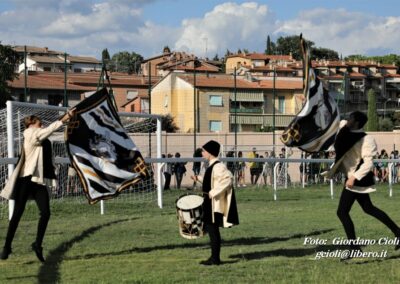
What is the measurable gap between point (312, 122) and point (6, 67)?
31812 millimetres

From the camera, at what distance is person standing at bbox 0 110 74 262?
9680 mm

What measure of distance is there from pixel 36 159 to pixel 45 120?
905 cm

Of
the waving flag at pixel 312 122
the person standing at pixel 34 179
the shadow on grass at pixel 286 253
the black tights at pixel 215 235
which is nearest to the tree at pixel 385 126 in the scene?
the shadow on grass at pixel 286 253

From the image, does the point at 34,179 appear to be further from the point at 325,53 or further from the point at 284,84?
the point at 325,53

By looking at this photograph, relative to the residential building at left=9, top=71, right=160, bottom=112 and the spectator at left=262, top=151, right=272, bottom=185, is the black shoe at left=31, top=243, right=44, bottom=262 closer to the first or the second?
the residential building at left=9, top=71, right=160, bottom=112

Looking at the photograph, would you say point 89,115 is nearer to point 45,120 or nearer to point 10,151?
point 10,151

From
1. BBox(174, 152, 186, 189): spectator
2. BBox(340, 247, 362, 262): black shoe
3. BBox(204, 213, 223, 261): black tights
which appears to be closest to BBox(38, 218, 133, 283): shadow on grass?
BBox(204, 213, 223, 261): black tights

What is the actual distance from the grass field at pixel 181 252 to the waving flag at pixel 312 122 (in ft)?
5.22

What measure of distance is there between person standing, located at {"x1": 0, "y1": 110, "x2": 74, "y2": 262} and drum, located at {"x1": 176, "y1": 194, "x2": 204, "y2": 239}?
1.79 meters

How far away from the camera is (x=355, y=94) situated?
10562 centimetres

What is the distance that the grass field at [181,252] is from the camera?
8583 millimetres

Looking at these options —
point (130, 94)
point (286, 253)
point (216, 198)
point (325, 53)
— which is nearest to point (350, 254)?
point (286, 253)

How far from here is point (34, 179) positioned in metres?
9.70

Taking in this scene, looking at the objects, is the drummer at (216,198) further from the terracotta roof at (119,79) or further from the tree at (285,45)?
the tree at (285,45)
